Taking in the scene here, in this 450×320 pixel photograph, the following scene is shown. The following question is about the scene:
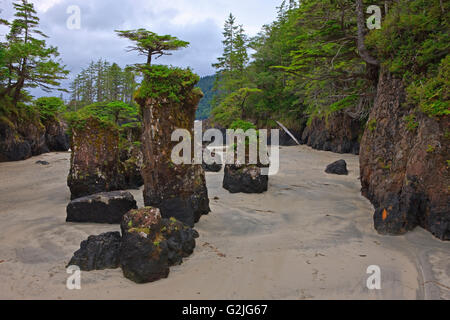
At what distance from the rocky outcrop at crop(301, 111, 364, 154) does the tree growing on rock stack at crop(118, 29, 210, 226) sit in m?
15.0

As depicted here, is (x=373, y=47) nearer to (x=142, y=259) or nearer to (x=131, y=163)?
(x=142, y=259)

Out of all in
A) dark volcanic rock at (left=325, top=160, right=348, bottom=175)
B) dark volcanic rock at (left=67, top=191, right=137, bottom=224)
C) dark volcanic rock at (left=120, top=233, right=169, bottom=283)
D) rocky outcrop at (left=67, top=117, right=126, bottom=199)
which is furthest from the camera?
dark volcanic rock at (left=325, top=160, right=348, bottom=175)

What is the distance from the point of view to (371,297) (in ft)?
10.7

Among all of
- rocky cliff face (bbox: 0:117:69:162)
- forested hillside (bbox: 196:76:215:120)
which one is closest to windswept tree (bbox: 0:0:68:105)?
rocky cliff face (bbox: 0:117:69:162)

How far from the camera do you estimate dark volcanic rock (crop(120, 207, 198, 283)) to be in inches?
147

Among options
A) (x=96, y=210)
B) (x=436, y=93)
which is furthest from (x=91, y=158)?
(x=436, y=93)

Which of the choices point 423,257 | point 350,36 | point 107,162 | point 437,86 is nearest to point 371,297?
point 423,257

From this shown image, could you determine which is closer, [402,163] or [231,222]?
[402,163]

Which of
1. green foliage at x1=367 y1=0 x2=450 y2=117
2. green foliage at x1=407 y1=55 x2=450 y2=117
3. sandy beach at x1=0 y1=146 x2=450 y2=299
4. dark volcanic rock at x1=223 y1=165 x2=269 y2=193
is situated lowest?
sandy beach at x1=0 y1=146 x2=450 y2=299

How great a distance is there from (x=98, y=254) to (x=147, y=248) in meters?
0.85

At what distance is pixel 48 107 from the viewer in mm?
21516

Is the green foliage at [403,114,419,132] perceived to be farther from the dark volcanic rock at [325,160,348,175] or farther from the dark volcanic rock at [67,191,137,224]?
the dark volcanic rock at [325,160,348,175]

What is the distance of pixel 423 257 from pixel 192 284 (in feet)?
11.2

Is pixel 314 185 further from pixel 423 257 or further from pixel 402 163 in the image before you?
pixel 423 257
